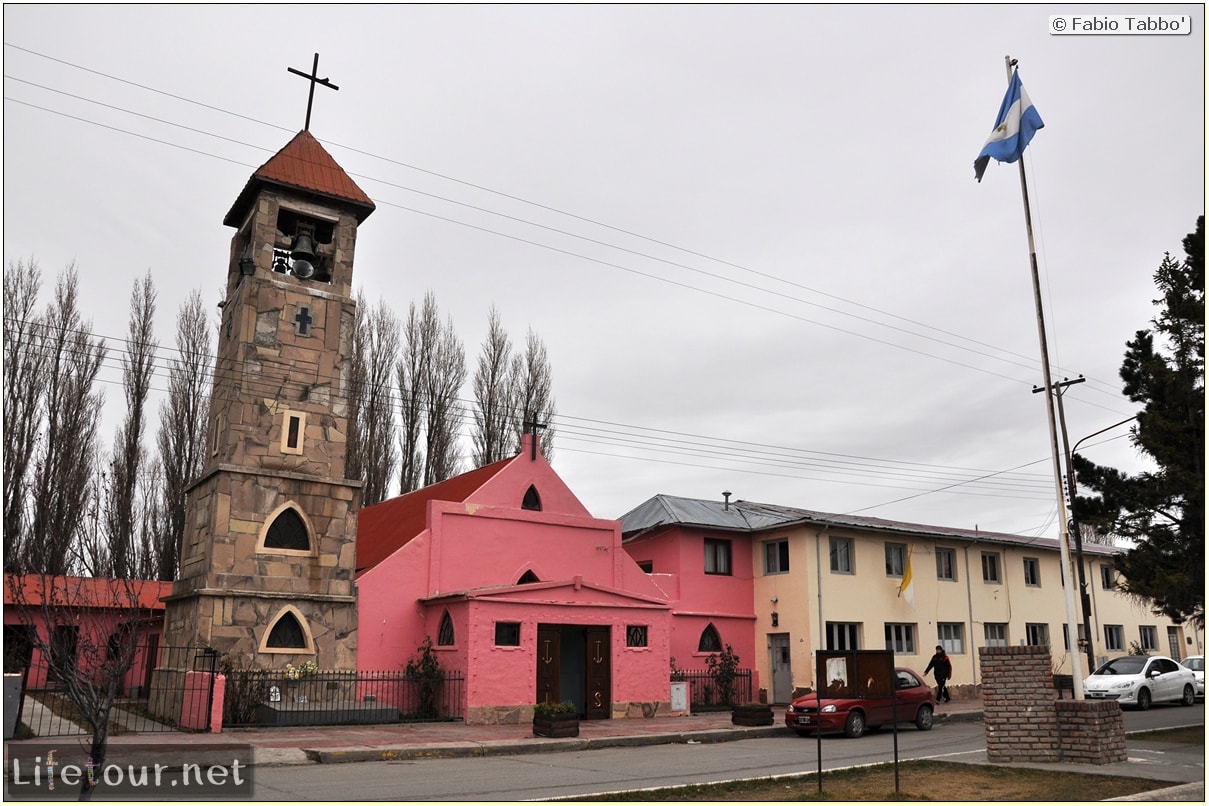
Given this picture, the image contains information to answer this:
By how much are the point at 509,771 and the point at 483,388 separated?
28116 millimetres

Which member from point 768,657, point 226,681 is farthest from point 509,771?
point 768,657

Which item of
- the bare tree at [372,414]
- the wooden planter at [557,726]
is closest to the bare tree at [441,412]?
the bare tree at [372,414]

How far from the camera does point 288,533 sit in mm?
23234

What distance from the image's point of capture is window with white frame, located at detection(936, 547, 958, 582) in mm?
34469

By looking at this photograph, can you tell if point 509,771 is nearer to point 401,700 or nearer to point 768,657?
point 401,700

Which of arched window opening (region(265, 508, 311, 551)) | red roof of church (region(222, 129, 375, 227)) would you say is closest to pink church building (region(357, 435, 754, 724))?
arched window opening (region(265, 508, 311, 551))

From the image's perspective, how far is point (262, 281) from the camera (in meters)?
24.0

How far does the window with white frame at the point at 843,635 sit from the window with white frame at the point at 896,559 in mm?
2578

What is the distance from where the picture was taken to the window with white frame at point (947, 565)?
3447 cm

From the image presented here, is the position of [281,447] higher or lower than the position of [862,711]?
higher

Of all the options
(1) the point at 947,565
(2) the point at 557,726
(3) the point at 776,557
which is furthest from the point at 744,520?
(2) the point at 557,726

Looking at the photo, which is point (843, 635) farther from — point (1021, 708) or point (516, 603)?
point (1021, 708)

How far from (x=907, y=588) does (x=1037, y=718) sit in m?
18.3

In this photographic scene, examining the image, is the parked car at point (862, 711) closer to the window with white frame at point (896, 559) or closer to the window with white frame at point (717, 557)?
the window with white frame at point (717, 557)
